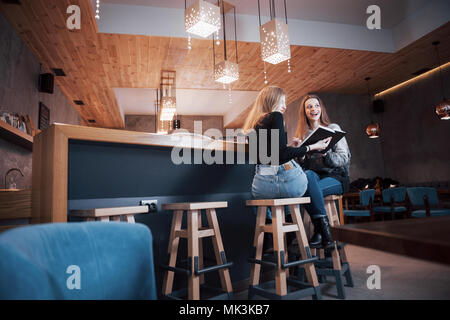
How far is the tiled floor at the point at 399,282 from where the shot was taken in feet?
7.11

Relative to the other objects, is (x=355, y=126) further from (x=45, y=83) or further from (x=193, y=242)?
(x=193, y=242)

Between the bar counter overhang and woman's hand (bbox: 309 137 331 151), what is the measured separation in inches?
20.2

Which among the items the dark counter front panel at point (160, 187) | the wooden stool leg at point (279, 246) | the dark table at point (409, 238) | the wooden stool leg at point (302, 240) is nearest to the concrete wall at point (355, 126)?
the dark counter front panel at point (160, 187)

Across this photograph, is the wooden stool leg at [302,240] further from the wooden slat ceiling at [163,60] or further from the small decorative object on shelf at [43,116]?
the small decorative object on shelf at [43,116]

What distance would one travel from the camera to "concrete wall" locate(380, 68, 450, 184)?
6871 millimetres

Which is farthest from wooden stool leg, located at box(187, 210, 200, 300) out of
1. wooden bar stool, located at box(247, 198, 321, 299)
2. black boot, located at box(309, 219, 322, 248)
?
black boot, located at box(309, 219, 322, 248)

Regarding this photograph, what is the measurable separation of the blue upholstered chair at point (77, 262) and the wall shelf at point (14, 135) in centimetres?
316

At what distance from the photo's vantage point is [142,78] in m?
6.04

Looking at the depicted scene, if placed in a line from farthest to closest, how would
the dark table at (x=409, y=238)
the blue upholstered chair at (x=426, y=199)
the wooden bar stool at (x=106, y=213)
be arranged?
the blue upholstered chair at (x=426, y=199)
the wooden bar stool at (x=106, y=213)
the dark table at (x=409, y=238)

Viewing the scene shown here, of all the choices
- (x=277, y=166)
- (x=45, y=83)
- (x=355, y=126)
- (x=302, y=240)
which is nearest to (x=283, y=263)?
(x=302, y=240)

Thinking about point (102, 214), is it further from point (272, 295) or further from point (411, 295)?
point (411, 295)

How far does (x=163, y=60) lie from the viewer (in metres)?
5.25

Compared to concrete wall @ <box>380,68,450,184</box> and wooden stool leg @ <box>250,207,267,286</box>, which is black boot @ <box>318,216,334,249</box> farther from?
concrete wall @ <box>380,68,450,184</box>

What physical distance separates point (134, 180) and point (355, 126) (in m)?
6.92
